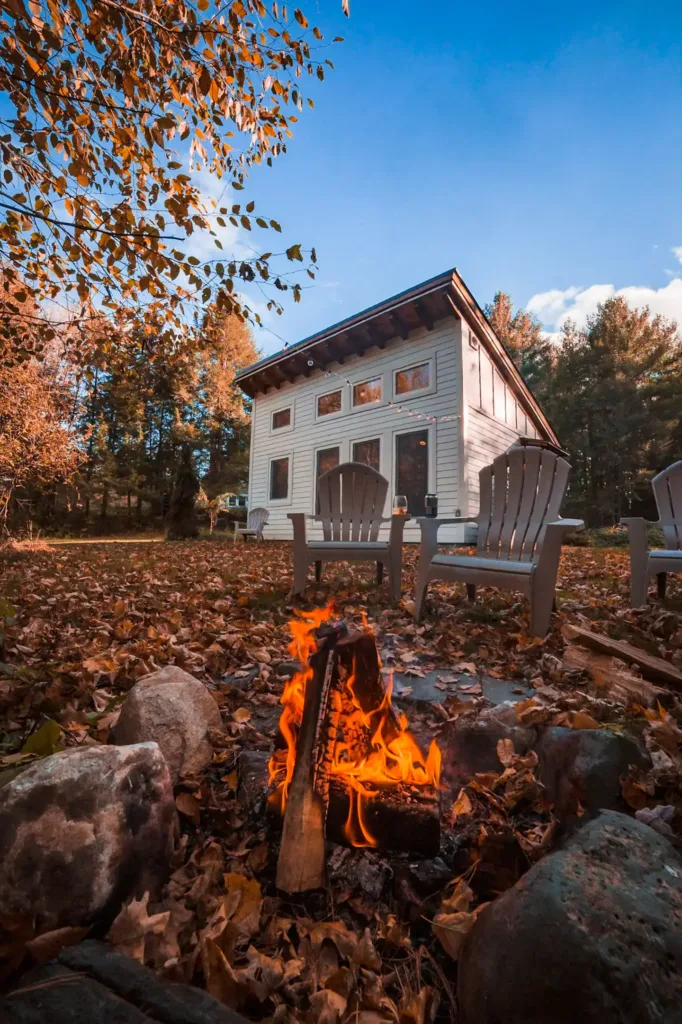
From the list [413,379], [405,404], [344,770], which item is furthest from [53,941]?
[413,379]

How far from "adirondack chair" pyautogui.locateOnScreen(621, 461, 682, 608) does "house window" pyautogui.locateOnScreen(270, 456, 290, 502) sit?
410 inches

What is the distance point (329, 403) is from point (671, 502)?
9.75 metres

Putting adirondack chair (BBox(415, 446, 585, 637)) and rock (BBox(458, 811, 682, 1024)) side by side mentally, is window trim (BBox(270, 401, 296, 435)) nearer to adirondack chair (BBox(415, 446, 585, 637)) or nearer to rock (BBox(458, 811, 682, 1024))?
adirondack chair (BBox(415, 446, 585, 637))

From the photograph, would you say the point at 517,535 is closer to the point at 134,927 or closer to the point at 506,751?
the point at 506,751

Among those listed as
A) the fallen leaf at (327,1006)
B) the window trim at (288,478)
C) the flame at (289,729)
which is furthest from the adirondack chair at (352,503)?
the window trim at (288,478)

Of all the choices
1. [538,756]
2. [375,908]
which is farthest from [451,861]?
[538,756]

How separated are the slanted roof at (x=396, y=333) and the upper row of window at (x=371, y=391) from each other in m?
0.89

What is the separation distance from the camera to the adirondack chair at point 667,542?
3479 mm

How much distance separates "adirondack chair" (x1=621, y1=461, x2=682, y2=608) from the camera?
3479 millimetres

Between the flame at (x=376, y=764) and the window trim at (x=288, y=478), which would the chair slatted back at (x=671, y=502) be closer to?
the flame at (x=376, y=764)

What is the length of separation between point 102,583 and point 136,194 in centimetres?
369

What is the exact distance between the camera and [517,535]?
389 cm

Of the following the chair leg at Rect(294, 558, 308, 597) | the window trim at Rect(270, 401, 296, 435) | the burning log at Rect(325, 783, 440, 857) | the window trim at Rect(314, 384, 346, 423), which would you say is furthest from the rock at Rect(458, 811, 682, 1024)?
the window trim at Rect(270, 401, 296, 435)

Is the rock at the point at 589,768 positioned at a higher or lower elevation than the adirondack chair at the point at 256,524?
lower
